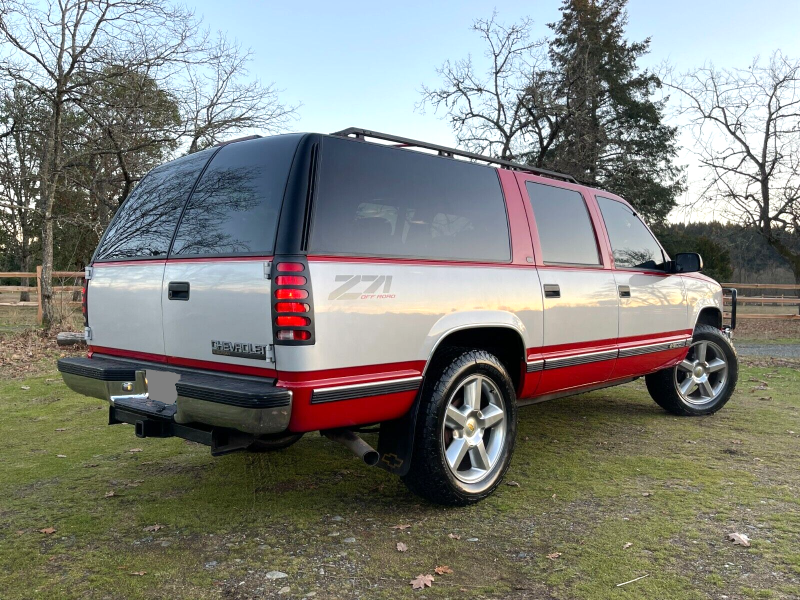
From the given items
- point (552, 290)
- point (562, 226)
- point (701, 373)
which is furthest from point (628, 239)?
point (701, 373)

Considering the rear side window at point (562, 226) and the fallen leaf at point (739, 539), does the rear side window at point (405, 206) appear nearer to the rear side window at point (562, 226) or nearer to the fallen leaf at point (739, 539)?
the rear side window at point (562, 226)

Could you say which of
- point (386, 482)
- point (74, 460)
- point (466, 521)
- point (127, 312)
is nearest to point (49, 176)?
point (74, 460)

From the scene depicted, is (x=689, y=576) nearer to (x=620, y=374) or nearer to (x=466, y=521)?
(x=466, y=521)

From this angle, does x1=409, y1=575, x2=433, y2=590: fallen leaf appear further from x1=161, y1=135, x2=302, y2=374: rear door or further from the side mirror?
the side mirror

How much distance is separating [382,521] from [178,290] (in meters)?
1.64

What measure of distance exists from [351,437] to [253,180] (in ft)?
4.66

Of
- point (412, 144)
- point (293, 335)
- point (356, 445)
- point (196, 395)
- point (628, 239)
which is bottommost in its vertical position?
point (356, 445)

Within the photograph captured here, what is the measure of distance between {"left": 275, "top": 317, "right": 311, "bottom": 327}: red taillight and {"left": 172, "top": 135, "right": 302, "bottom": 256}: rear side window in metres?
0.33

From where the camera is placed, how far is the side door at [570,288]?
4.30m

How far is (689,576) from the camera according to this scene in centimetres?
280

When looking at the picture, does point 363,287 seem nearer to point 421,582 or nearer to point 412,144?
point 412,144

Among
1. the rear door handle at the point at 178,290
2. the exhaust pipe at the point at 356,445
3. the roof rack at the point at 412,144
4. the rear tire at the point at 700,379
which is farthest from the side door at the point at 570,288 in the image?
the rear door handle at the point at 178,290

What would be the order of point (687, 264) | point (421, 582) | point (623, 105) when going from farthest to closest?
point (623, 105)
point (687, 264)
point (421, 582)

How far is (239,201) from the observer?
10.8 feet
